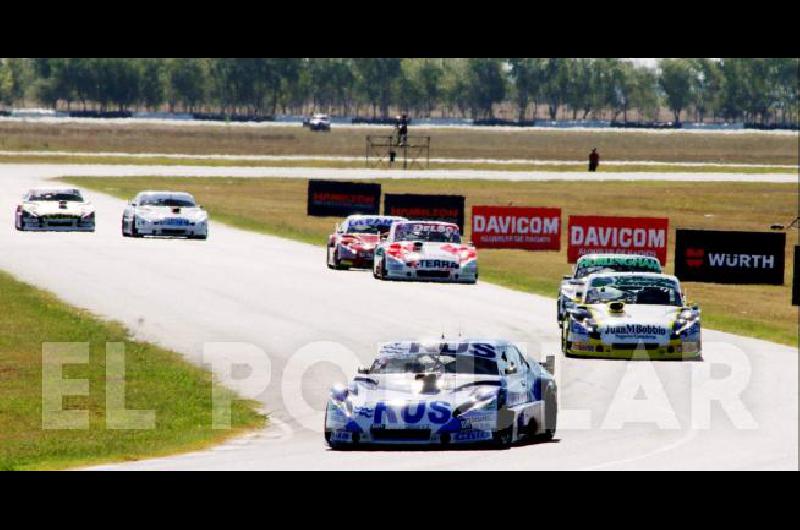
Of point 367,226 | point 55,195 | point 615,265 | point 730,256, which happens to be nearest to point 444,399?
point 615,265

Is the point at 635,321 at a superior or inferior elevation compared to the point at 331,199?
inferior

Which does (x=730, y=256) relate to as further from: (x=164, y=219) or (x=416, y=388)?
(x=416, y=388)

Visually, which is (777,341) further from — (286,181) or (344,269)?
(286,181)

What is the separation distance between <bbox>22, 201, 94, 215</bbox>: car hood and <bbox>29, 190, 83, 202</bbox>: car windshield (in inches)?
20.1

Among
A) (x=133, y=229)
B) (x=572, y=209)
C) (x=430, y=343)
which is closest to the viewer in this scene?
(x=430, y=343)

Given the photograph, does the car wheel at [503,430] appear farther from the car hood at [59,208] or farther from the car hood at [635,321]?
the car hood at [59,208]

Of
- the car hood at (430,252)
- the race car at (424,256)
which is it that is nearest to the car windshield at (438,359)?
the race car at (424,256)

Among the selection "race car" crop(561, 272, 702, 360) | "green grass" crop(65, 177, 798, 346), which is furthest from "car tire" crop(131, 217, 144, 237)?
"race car" crop(561, 272, 702, 360)

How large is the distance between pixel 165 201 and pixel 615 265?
23.1 meters

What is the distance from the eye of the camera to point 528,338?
92.4ft

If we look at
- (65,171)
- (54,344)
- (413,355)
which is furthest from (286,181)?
(413,355)

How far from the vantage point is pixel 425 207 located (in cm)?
5397
